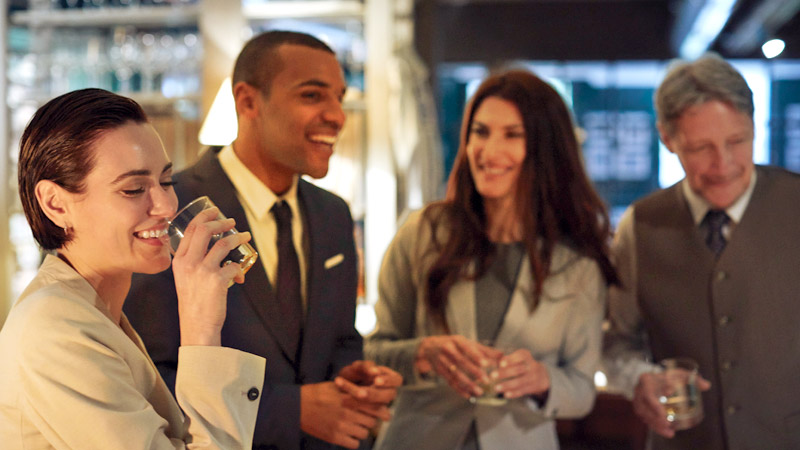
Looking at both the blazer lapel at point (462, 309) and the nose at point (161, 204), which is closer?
the nose at point (161, 204)

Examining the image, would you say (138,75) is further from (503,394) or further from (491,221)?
(503,394)

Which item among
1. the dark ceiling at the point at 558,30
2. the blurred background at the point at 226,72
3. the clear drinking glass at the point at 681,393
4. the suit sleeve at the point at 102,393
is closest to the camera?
the suit sleeve at the point at 102,393

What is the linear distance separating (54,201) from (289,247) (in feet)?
1.31

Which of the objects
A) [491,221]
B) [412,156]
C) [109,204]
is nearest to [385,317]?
[491,221]

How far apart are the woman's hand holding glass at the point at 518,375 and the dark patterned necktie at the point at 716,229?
43cm

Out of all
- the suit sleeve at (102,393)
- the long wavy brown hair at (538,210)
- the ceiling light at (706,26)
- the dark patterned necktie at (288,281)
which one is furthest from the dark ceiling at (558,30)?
the suit sleeve at (102,393)

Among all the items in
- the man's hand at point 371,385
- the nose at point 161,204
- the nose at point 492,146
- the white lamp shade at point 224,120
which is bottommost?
the man's hand at point 371,385

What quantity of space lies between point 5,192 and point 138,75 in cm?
81

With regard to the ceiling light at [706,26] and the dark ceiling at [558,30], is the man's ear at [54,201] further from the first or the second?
the dark ceiling at [558,30]

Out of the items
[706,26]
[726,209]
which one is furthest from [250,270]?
[706,26]

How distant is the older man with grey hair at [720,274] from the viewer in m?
1.31

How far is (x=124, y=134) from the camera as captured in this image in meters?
0.75

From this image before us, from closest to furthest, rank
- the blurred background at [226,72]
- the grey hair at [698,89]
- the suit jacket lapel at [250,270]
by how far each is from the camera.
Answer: the suit jacket lapel at [250,270], the grey hair at [698,89], the blurred background at [226,72]

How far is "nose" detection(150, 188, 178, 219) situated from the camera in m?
0.76
